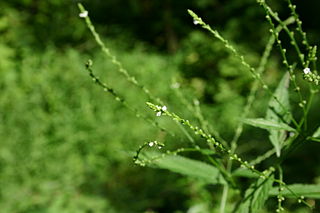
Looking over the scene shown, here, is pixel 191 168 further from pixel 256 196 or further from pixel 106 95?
pixel 106 95

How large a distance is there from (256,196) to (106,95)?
2.54 metres

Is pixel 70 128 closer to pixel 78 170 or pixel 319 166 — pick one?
pixel 78 170

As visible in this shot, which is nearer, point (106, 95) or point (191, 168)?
point (191, 168)

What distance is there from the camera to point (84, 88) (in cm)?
335

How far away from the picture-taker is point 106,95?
10.9 ft

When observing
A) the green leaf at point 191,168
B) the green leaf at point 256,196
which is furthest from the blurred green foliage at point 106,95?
the green leaf at point 256,196

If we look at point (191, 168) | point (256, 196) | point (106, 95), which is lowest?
point (256, 196)

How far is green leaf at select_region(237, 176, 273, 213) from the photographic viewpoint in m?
0.84

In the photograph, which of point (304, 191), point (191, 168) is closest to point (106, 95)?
point (191, 168)

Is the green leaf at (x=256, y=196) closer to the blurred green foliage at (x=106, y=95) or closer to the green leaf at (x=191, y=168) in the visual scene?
the green leaf at (x=191, y=168)

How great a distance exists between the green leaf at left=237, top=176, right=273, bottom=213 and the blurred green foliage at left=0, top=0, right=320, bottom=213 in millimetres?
1180

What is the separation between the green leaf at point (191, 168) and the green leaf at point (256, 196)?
11 cm

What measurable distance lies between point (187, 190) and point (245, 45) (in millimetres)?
1513

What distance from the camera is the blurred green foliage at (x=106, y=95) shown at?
2.62 meters
